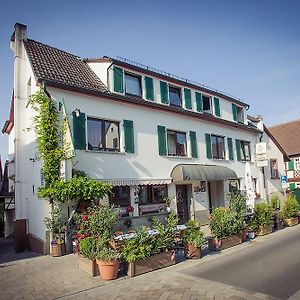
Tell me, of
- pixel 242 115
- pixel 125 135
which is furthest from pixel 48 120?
pixel 242 115

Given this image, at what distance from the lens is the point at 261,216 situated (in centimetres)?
1541

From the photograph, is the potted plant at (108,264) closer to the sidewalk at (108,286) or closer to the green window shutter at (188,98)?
the sidewalk at (108,286)

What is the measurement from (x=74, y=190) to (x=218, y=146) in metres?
13.2

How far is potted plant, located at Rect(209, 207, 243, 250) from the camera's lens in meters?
12.2

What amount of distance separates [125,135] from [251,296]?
1033 cm

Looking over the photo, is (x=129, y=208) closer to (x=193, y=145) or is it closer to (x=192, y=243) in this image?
(x=192, y=243)

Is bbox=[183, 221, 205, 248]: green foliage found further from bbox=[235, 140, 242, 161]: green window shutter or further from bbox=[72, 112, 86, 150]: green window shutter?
bbox=[235, 140, 242, 161]: green window shutter

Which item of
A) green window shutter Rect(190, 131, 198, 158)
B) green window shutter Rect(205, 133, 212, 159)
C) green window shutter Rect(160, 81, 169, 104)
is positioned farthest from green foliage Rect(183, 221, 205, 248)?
green window shutter Rect(205, 133, 212, 159)

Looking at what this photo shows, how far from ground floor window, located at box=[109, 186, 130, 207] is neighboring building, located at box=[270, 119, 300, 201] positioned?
25459 mm

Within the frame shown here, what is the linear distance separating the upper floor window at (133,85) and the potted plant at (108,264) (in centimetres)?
1014

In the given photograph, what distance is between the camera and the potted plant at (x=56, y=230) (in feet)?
39.9

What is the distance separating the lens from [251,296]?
7.14 metres

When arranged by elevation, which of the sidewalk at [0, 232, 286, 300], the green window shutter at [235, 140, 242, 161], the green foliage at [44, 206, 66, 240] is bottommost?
the sidewalk at [0, 232, 286, 300]

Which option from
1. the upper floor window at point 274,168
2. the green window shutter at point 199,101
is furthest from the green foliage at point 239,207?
the upper floor window at point 274,168
